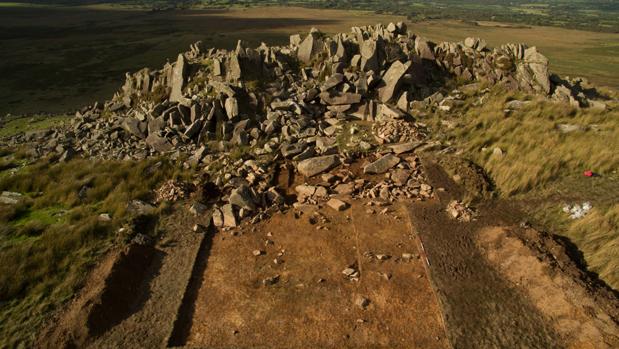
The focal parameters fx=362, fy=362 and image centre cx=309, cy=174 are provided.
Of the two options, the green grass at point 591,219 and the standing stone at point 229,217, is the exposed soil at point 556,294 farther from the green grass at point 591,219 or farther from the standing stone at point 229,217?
the standing stone at point 229,217

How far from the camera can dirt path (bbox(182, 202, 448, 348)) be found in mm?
9094

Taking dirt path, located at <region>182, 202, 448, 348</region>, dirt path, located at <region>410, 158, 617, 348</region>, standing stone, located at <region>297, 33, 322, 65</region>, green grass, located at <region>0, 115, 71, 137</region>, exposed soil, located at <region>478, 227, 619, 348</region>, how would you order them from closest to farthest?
exposed soil, located at <region>478, 227, 619, 348</region> → dirt path, located at <region>410, 158, 617, 348</region> → dirt path, located at <region>182, 202, 448, 348</region> → standing stone, located at <region>297, 33, 322, 65</region> → green grass, located at <region>0, 115, 71, 137</region>

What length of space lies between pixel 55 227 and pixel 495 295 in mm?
14485

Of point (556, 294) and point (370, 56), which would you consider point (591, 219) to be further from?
point (370, 56)

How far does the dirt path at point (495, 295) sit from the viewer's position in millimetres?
8703

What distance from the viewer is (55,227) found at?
12828 millimetres

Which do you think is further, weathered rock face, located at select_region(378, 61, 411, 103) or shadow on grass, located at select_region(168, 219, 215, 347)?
weathered rock face, located at select_region(378, 61, 411, 103)

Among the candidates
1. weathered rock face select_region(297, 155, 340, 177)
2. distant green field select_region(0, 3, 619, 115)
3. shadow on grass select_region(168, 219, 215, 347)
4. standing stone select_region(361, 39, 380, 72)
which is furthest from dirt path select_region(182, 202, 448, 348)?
distant green field select_region(0, 3, 619, 115)

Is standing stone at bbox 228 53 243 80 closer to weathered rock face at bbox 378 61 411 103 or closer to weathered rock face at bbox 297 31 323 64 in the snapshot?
weathered rock face at bbox 297 31 323 64

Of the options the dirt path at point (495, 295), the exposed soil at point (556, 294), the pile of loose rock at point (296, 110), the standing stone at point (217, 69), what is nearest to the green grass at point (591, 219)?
the dirt path at point (495, 295)

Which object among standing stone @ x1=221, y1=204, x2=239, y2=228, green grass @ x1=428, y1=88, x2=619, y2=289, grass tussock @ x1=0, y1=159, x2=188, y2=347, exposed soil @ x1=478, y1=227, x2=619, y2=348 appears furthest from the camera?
standing stone @ x1=221, y1=204, x2=239, y2=228

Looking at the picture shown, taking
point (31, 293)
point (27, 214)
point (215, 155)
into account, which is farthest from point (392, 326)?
point (27, 214)

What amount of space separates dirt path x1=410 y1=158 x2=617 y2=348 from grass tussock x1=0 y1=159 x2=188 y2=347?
10553 mm

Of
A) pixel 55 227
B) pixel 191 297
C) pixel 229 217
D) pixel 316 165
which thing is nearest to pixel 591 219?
pixel 316 165
